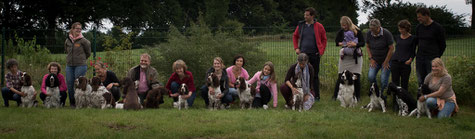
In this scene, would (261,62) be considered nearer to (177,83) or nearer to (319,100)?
(319,100)

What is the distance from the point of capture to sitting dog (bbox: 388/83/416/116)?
8047 millimetres

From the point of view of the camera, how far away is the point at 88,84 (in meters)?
8.83

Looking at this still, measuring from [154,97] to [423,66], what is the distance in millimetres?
5015

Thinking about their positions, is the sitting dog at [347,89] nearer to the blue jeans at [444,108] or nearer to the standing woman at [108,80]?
the blue jeans at [444,108]

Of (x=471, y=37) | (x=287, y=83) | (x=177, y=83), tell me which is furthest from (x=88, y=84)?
(x=471, y=37)

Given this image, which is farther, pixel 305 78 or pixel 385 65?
pixel 385 65

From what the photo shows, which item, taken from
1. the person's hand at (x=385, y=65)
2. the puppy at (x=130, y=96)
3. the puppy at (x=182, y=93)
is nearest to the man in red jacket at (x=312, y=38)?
the person's hand at (x=385, y=65)

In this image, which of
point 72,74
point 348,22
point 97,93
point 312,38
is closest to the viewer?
point 97,93

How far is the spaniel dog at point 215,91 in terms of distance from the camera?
8.63m

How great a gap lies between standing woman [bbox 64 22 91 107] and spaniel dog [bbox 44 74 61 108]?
353 mm

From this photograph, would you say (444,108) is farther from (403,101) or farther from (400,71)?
(400,71)

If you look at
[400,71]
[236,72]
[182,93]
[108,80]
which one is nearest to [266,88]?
[236,72]

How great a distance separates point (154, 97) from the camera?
871 centimetres

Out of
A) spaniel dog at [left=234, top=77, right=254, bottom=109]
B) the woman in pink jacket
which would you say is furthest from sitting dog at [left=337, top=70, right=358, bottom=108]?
the woman in pink jacket
